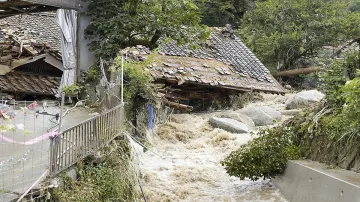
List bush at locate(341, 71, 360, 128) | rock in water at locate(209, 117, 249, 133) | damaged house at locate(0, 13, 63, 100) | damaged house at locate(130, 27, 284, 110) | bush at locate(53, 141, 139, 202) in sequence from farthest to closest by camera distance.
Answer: damaged house at locate(130, 27, 284, 110) → rock in water at locate(209, 117, 249, 133) → damaged house at locate(0, 13, 63, 100) → bush at locate(341, 71, 360, 128) → bush at locate(53, 141, 139, 202)

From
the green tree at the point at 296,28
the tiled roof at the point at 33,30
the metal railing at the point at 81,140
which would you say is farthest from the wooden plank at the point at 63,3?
the green tree at the point at 296,28

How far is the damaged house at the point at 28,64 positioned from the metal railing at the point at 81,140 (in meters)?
6.07

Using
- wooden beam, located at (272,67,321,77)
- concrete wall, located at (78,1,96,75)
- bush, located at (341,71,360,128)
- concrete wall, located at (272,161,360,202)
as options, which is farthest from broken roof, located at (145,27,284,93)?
bush, located at (341,71,360,128)

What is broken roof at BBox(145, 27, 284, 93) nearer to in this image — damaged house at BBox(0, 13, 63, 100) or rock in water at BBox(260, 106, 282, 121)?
rock in water at BBox(260, 106, 282, 121)

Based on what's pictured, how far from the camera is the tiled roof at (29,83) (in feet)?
42.9

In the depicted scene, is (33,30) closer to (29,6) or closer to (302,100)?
(29,6)

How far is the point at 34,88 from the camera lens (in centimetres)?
1345

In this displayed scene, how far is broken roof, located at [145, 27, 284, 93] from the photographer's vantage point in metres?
16.0

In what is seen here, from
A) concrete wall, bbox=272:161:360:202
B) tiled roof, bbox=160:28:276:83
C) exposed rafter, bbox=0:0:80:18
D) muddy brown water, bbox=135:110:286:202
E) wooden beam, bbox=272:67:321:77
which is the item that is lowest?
muddy brown water, bbox=135:110:286:202

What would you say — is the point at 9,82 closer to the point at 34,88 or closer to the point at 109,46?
the point at 34,88

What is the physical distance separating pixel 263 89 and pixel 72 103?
878cm

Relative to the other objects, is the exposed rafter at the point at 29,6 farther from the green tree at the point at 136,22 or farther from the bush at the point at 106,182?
the bush at the point at 106,182

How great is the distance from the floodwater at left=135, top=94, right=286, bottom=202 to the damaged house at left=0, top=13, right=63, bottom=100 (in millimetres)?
4005

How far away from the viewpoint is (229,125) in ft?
49.6
